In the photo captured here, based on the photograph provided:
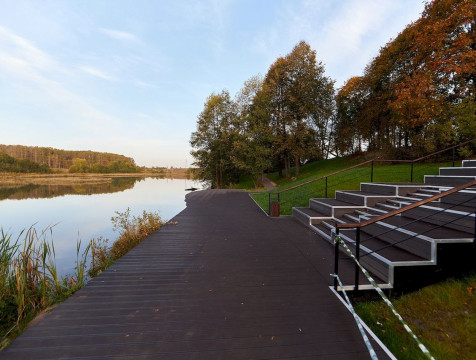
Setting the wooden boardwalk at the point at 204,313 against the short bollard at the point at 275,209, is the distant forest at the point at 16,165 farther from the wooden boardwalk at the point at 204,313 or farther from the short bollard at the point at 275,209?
the wooden boardwalk at the point at 204,313

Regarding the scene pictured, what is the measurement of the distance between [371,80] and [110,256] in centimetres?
2547

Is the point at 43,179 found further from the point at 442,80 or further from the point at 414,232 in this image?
the point at 442,80

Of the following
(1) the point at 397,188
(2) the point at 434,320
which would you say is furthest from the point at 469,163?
(2) the point at 434,320

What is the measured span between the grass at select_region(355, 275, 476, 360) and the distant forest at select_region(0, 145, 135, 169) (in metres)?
92.9

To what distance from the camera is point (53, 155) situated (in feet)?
258

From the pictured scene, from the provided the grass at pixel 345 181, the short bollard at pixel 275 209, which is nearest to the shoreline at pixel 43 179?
the grass at pixel 345 181

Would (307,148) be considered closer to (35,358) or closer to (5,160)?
(35,358)

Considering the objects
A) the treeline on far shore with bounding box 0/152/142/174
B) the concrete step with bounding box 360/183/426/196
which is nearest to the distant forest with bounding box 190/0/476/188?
the concrete step with bounding box 360/183/426/196

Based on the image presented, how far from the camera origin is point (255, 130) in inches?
784

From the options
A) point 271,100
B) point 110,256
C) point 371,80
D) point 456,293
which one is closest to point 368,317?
point 456,293

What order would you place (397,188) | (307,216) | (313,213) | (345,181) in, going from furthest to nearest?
(345,181)
(313,213)
(307,216)
(397,188)

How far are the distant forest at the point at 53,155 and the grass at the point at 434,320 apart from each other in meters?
92.9

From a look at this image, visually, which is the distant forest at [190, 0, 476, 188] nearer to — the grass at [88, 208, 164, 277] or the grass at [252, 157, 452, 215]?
the grass at [252, 157, 452, 215]

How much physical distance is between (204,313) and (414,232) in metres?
3.40
